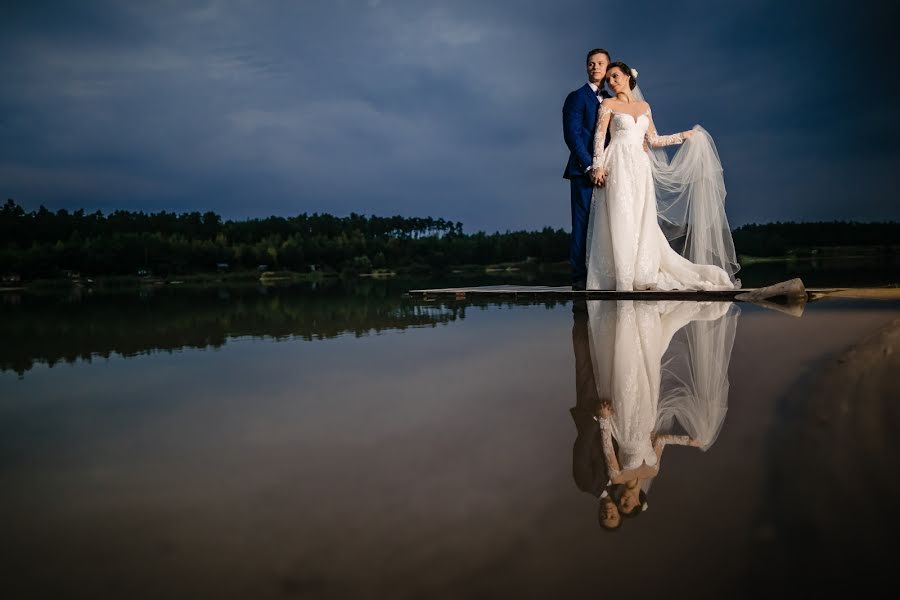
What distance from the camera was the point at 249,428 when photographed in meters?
1.96

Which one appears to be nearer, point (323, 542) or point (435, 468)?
point (323, 542)

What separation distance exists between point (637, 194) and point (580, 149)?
94 centimetres

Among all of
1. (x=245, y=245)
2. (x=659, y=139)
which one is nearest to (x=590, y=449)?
(x=659, y=139)

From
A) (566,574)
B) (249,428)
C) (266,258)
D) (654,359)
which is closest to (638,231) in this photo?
(654,359)

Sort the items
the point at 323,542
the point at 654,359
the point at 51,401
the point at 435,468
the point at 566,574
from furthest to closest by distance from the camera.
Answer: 1. the point at 654,359
2. the point at 51,401
3. the point at 435,468
4. the point at 323,542
5. the point at 566,574

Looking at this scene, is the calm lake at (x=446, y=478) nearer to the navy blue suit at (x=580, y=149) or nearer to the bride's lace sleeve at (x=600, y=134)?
the bride's lace sleeve at (x=600, y=134)

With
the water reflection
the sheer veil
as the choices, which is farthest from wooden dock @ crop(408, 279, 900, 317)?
the water reflection

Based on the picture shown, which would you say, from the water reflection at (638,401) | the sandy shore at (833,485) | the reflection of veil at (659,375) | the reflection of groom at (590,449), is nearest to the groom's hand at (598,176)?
the reflection of veil at (659,375)

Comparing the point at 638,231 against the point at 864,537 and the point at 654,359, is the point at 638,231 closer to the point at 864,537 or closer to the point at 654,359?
the point at 654,359

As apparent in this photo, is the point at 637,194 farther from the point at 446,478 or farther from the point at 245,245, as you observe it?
the point at 245,245

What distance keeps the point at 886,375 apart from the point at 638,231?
5.64 meters


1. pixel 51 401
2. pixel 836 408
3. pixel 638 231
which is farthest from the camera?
pixel 638 231

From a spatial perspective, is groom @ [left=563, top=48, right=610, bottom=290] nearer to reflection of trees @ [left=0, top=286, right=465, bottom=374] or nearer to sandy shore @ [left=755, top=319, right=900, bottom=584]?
reflection of trees @ [left=0, top=286, right=465, bottom=374]

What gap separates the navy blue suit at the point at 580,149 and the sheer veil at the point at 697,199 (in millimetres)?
656
